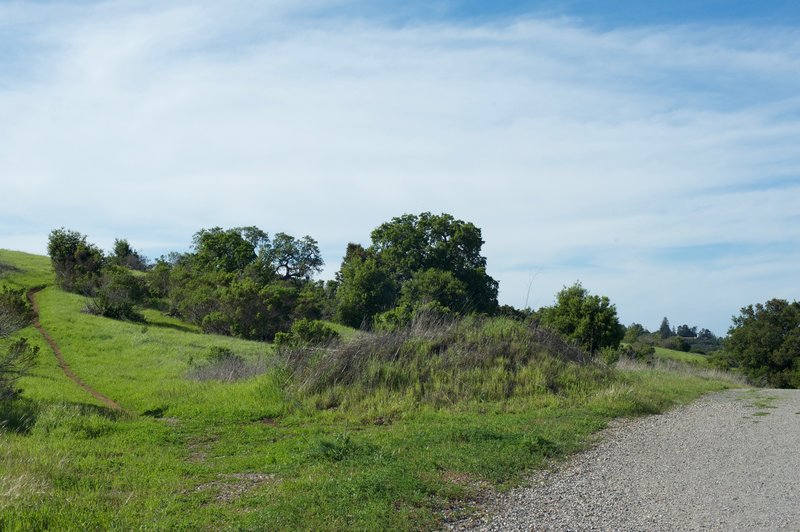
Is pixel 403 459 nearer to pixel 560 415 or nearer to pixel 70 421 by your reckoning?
pixel 560 415

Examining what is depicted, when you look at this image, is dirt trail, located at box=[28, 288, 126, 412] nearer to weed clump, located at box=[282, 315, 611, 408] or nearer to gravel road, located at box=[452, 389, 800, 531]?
weed clump, located at box=[282, 315, 611, 408]

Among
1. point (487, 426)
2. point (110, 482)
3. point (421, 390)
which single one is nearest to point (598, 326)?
point (421, 390)

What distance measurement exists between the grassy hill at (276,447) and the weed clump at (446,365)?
13 cm

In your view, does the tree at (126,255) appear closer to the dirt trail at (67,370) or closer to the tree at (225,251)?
the tree at (225,251)

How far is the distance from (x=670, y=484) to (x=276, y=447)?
18.2ft

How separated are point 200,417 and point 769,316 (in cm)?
3200

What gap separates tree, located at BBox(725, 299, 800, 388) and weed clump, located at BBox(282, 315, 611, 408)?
21.1 m

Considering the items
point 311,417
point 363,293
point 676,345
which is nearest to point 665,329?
point 676,345

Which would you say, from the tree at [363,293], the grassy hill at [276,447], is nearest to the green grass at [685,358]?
the grassy hill at [276,447]

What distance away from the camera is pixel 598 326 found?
28.0m

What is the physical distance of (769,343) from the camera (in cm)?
3416

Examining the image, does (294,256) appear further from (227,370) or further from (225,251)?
(227,370)

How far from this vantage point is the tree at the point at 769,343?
3300 centimetres

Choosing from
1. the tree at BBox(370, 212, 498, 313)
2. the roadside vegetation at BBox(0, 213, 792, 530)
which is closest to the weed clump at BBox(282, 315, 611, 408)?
the roadside vegetation at BBox(0, 213, 792, 530)
